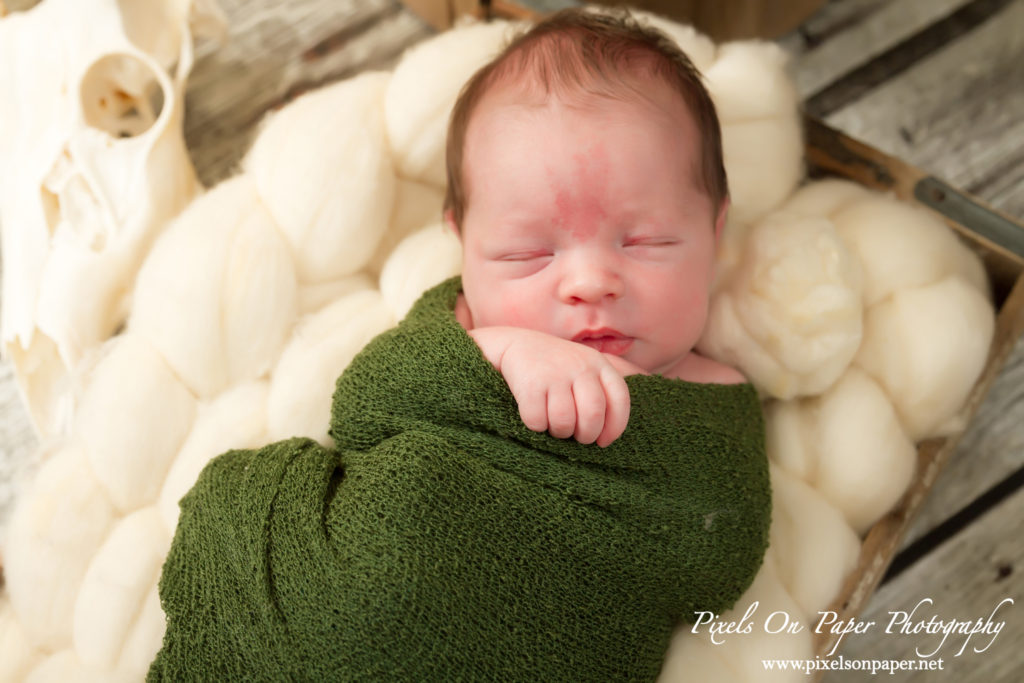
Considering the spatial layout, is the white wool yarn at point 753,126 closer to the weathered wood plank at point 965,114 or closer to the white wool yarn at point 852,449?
the white wool yarn at point 852,449

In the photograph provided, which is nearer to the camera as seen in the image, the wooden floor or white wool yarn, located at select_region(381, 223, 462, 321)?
white wool yarn, located at select_region(381, 223, 462, 321)

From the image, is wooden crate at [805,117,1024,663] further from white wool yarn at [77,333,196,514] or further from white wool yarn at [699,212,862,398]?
white wool yarn at [77,333,196,514]

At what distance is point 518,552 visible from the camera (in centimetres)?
85

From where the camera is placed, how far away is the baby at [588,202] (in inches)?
36.6

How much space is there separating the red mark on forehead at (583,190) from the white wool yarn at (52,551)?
2.08ft

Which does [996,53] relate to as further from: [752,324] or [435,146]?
[435,146]

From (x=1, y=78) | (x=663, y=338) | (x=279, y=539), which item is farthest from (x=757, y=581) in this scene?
(x=1, y=78)

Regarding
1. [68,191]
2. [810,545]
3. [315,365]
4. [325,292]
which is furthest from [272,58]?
[810,545]

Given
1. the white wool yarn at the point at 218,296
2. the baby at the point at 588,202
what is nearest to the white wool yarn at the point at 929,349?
the baby at the point at 588,202

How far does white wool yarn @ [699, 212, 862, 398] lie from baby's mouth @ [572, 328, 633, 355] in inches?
7.8

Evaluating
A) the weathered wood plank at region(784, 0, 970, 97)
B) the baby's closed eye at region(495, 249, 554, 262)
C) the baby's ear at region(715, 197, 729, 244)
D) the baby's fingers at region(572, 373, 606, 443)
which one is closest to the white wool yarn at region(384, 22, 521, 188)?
the baby's closed eye at region(495, 249, 554, 262)

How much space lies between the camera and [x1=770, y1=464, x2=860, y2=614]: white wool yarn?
1011 mm

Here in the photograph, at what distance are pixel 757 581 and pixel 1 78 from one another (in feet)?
4.05

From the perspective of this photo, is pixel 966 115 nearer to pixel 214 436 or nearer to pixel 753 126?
pixel 753 126
